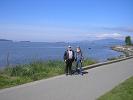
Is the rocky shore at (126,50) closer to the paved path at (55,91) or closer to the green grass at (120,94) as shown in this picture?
the paved path at (55,91)

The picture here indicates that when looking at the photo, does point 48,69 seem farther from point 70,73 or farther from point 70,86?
point 70,86

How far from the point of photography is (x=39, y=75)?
1426cm

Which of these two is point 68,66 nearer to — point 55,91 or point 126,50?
point 55,91

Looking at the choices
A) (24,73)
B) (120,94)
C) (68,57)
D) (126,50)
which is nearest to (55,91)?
(120,94)

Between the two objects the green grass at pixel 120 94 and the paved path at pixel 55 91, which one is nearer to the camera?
the paved path at pixel 55 91

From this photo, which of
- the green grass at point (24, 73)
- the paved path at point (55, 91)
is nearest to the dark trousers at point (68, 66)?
the green grass at point (24, 73)

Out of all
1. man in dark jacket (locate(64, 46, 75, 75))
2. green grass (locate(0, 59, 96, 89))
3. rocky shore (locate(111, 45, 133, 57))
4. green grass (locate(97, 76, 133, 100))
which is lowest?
rocky shore (locate(111, 45, 133, 57))

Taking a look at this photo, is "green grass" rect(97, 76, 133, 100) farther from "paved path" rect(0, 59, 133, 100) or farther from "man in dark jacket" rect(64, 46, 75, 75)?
"man in dark jacket" rect(64, 46, 75, 75)

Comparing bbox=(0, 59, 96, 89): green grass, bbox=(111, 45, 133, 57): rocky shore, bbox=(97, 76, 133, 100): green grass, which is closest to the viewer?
bbox=(97, 76, 133, 100): green grass

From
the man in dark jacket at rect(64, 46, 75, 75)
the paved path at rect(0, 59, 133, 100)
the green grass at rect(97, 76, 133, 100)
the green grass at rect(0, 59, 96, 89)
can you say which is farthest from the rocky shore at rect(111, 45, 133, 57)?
the green grass at rect(97, 76, 133, 100)

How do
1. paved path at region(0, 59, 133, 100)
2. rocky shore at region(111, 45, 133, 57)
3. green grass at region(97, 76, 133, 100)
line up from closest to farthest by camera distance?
paved path at region(0, 59, 133, 100) → green grass at region(97, 76, 133, 100) → rocky shore at region(111, 45, 133, 57)

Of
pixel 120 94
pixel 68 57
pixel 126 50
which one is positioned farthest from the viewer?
pixel 126 50

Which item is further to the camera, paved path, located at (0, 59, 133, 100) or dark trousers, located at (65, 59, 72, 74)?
dark trousers, located at (65, 59, 72, 74)

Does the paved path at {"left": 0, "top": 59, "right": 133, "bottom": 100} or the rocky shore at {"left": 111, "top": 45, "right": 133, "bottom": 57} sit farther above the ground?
the paved path at {"left": 0, "top": 59, "right": 133, "bottom": 100}
